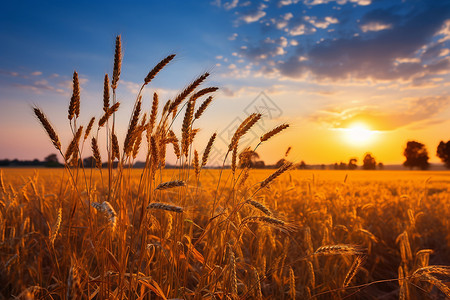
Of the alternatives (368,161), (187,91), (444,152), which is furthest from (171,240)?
(444,152)

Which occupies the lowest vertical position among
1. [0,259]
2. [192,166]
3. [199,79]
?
[0,259]

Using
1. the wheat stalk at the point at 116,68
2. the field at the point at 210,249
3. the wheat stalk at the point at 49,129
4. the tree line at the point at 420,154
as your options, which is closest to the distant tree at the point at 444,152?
the tree line at the point at 420,154

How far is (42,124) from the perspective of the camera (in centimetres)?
169

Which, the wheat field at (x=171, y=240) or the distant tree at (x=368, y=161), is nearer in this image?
the wheat field at (x=171, y=240)

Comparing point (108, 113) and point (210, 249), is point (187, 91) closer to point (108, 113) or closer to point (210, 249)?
point (108, 113)

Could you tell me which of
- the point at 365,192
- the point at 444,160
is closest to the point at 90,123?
the point at 365,192

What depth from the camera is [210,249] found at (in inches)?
74.0

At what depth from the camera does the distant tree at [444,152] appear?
230ft

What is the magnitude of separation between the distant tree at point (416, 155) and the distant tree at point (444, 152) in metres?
4.24

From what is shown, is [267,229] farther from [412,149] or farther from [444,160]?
[412,149]

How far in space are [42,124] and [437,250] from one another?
5781 millimetres

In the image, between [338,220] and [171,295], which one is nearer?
[171,295]

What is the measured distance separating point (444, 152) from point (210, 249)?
86422 mm

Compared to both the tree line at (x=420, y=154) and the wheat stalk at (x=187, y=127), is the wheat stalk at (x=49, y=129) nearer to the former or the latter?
the wheat stalk at (x=187, y=127)
